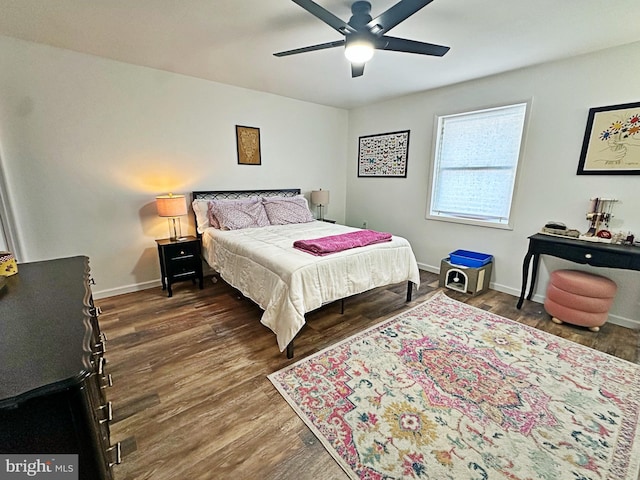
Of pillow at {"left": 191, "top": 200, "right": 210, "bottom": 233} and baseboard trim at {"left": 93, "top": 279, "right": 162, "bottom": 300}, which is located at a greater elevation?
pillow at {"left": 191, "top": 200, "right": 210, "bottom": 233}

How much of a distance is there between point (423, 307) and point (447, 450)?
1.68 metres

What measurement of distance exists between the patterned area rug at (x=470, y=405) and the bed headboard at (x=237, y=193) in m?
2.57

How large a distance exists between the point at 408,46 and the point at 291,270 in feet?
6.02

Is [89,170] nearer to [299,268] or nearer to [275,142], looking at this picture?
[275,142]

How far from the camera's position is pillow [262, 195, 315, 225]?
12.6 ft

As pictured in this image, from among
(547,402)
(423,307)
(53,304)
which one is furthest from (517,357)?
(53,304)

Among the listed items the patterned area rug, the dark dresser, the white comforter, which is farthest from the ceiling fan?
the patterned area rug

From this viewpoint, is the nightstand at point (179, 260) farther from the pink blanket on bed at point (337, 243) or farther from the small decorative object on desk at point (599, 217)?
the small decorative object on desk at point (599, 217)

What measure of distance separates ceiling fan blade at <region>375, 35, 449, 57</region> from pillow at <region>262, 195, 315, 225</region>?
92.3 inches

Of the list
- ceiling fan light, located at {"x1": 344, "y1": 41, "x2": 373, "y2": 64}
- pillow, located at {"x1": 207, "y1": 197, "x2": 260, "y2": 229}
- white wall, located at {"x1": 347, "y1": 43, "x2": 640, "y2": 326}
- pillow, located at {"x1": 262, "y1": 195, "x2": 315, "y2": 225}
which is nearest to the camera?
ceiling fan light, located at {"x1": 344, "y1": 41, "x2": 373, "y2": 64}

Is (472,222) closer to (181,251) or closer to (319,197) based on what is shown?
(319,197)

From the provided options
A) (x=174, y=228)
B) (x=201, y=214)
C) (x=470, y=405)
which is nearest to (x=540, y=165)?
(x=470, y=405)

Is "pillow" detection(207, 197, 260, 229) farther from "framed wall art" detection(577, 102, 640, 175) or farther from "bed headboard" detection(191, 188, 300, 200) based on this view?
"framed wall art" detection(577, 102, 640, 175)

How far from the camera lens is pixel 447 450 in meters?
1.46
